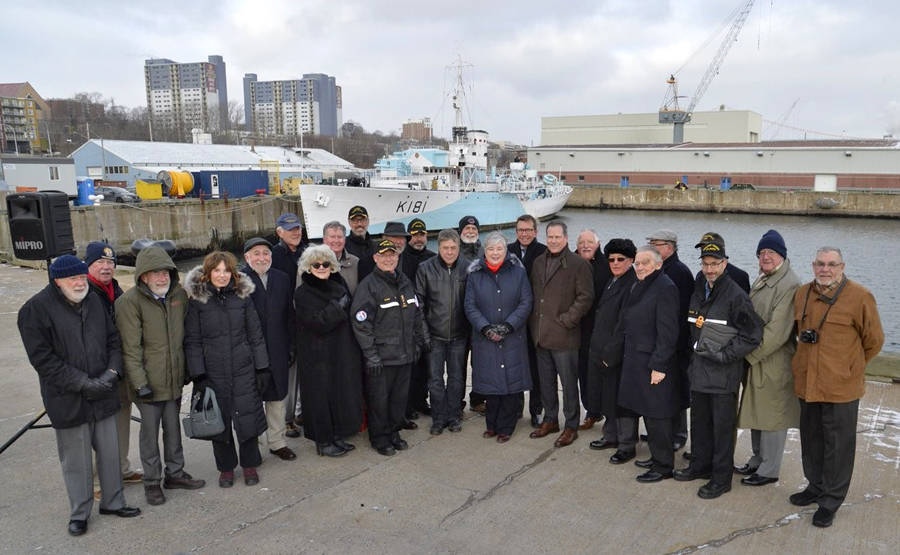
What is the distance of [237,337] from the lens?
417 centimetres

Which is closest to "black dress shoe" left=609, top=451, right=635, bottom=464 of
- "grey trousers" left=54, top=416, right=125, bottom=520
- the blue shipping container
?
"grey trousers" left=54, top=416, right=125, bottom=520

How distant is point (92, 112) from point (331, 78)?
273 ft

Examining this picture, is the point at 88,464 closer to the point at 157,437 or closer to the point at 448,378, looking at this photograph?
the point at 157,437

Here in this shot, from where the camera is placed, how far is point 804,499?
12.8 ft

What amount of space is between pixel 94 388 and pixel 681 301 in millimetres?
4032

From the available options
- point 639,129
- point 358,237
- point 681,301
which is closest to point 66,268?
point 358,237

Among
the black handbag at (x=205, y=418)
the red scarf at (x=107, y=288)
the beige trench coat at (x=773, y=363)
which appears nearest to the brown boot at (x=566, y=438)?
the beige trench coat at (x=773, y=363)

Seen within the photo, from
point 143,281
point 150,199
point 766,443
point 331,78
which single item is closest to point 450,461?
point 766,443

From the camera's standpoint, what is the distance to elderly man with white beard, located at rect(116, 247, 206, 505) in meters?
3.89

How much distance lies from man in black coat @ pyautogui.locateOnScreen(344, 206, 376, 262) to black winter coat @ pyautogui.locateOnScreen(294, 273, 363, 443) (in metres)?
0.96

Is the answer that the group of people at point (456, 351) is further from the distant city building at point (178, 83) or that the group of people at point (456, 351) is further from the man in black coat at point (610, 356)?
the distant city building at point (178, 83)

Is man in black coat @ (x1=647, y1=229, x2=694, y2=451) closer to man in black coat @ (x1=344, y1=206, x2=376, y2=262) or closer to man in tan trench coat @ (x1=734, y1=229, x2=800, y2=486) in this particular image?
man in tan trench coat @ (x1=734, y1=229, x2=800, y2=486)

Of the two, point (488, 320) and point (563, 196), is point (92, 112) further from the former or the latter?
point (488, 320)

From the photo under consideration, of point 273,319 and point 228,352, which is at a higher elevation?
point 273,319
